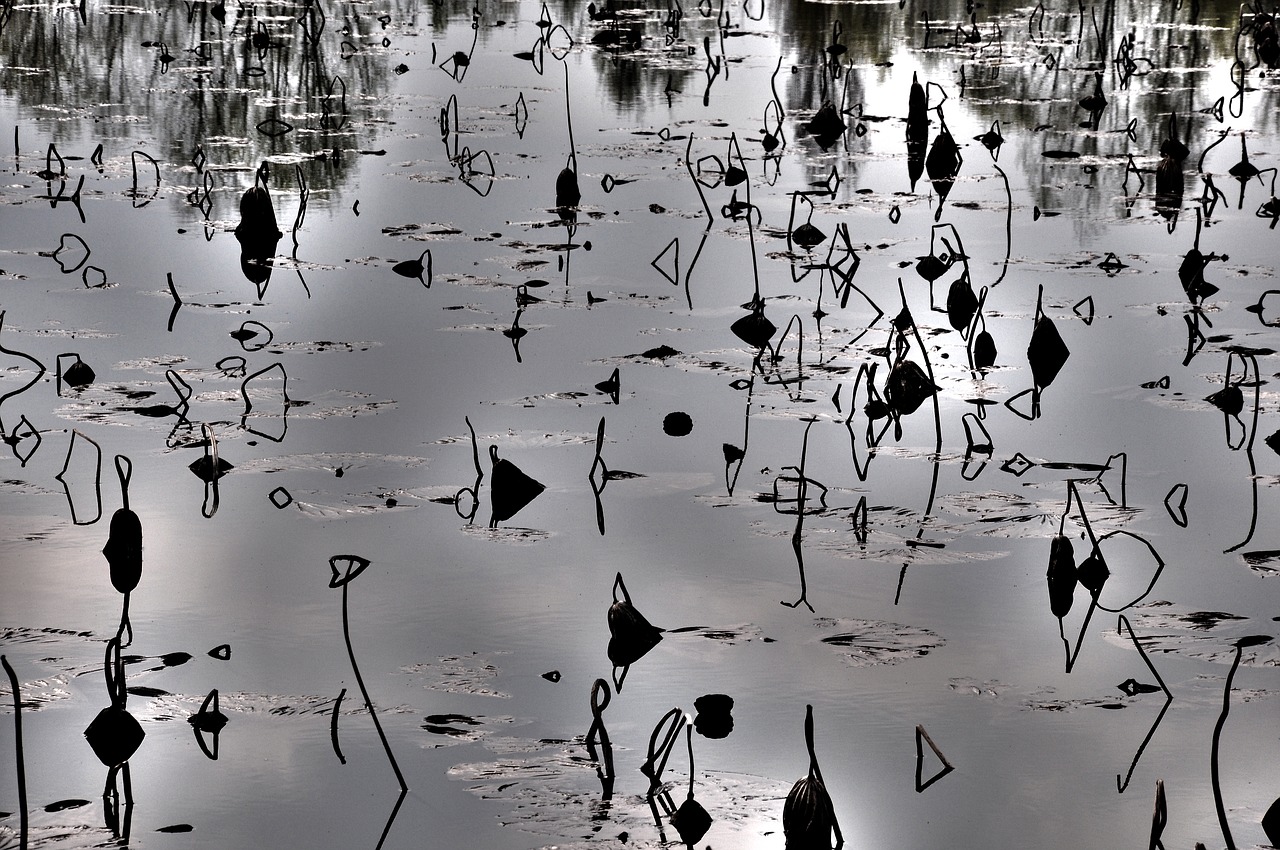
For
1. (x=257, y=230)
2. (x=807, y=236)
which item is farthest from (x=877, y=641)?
(x=257, y=230)

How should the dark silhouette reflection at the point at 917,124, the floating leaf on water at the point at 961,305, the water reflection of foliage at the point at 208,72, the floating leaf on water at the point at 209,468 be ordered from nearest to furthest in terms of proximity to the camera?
the floating leaf on water at the point at 209,468
the floating leaf on water at the point at 961,305
the dark silhouette reflection at the point at 917,124
the water reflection of foliage at the point at 208,72

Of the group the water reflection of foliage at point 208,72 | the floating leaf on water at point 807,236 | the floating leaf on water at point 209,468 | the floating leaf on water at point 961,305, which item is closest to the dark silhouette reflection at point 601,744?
the floating leaf on water at point 209,468

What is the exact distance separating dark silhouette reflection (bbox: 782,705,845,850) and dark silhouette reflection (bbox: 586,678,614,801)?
347 millimetres

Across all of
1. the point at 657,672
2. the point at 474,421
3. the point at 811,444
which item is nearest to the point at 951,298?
the point at 811,444

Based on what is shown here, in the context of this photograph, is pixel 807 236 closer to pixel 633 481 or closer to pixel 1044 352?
pixel 1044 352

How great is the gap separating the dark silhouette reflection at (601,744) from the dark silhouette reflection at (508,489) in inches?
42.9

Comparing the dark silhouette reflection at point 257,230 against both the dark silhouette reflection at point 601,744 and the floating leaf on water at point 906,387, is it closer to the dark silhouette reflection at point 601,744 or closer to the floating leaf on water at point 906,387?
the floating leaf on water at point 906,387

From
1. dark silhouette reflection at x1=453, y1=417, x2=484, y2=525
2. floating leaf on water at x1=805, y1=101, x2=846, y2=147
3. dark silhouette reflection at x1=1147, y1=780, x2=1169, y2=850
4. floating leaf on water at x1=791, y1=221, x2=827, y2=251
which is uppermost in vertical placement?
floating leaf on water at x1=805, y1=101, x2=846, y2=147

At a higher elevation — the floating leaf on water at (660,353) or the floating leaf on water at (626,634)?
the floating leaf on water at (660,353)

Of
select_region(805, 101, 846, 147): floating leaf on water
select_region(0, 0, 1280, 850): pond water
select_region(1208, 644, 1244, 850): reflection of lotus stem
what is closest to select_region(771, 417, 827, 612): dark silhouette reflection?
select_region(0, 0, 1280, 850): pond water

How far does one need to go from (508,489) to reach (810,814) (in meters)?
1.69

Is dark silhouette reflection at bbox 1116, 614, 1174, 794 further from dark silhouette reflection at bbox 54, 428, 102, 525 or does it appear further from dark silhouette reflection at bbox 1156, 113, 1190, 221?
dark silhouette reflection at bbox 1156, 113, 1190, 221

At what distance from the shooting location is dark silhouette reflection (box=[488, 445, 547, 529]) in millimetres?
4035

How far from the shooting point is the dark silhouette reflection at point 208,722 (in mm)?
2931
